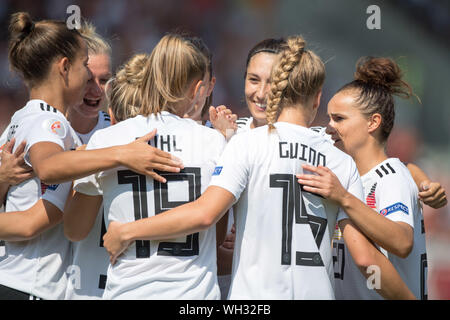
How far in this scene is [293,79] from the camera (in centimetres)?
213

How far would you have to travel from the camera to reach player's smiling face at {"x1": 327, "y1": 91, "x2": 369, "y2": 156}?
2855 millimetres

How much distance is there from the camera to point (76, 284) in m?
2.40

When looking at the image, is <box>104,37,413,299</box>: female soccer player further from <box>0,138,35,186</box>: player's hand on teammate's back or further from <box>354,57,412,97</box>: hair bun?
<box>354,57,412,97</box>: hair bun

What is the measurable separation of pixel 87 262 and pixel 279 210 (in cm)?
94

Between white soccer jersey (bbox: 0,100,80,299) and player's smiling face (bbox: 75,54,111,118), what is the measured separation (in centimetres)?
83

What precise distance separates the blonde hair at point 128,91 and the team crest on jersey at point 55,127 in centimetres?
27

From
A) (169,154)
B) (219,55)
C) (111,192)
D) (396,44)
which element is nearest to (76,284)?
(111,192)

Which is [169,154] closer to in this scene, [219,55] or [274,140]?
[274,140]

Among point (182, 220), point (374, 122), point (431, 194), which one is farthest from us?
point (374, 122)

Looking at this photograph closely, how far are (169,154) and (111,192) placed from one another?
0.28 m

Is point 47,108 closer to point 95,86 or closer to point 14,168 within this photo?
point 14,168

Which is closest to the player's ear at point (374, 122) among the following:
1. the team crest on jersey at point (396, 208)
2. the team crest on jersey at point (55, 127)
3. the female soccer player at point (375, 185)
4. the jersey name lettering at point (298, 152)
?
the female soccer player at point (375, 185)

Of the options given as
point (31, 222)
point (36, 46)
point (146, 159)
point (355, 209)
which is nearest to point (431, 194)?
point (355, 209)

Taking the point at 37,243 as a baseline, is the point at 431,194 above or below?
above
